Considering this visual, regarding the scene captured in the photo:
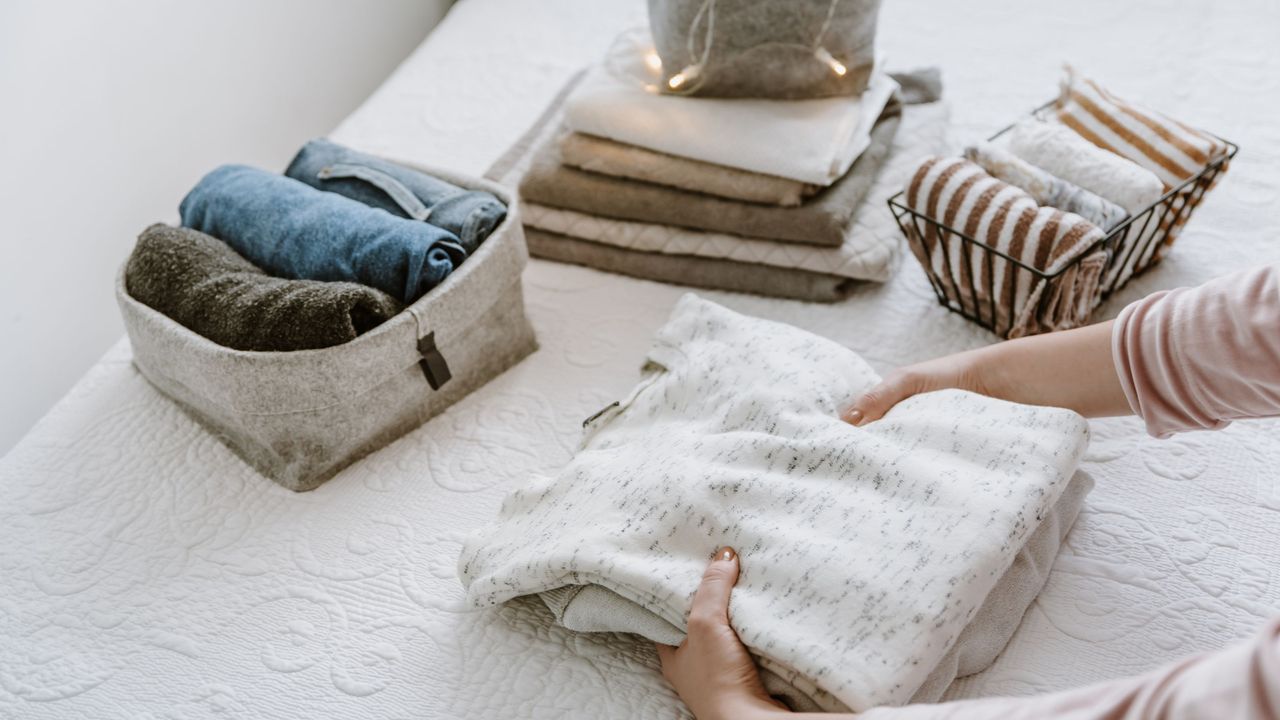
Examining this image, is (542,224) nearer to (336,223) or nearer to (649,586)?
(336,223)

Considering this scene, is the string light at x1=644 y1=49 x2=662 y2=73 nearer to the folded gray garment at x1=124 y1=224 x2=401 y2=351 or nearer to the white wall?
the folded gray garment at x1=124 y1=224 x2=401 y2=351

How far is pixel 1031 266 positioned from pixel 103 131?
1369 mm

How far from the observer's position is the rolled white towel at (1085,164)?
106cm

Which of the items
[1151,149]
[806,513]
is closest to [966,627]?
[806,513]

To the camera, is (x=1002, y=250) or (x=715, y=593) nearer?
(x=715, y=593)

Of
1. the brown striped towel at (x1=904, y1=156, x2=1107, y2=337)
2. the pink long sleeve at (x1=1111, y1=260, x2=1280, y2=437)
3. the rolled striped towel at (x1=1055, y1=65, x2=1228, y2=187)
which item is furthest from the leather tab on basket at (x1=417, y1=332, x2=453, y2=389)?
the rolled striped towel at (x1=1055, y1=65, x2=1228, y2=187)

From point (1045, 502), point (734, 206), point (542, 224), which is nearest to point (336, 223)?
point (542, 224)

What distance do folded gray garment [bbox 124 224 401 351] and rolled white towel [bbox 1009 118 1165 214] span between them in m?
0.69

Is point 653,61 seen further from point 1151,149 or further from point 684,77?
point 1151,149

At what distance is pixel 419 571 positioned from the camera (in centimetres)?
93

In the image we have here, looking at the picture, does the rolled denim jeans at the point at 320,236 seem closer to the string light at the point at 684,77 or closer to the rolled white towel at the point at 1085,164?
the string light at the point at 684,77

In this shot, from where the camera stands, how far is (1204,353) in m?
0.81

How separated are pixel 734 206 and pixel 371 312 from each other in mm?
442

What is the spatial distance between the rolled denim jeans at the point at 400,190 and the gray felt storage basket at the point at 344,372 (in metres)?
0.03
